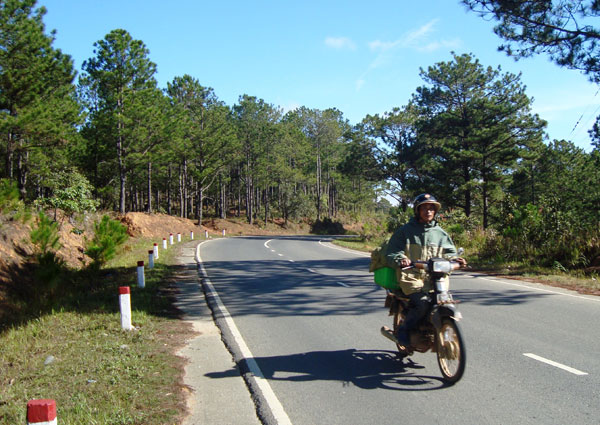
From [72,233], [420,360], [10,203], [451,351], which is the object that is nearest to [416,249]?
[451,351]

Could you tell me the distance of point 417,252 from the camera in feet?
18.2

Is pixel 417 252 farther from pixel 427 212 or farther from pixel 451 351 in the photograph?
pixel 451 351

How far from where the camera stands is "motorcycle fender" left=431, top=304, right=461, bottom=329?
16.4 ft

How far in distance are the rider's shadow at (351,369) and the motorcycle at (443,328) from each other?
10.7 inches

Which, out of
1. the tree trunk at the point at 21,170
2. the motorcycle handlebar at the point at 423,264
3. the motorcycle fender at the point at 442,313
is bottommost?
the motorcycle fender at the point at 442,313

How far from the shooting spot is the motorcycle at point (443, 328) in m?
5.00

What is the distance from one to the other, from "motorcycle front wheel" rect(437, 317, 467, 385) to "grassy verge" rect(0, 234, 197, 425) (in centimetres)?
271

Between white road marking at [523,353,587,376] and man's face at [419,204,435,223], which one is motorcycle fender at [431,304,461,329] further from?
white road marking at [523,353,587,376]

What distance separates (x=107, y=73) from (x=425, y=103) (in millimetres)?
24516

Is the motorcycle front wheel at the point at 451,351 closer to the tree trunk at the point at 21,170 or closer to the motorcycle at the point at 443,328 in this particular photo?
the motorcycle at the point at 443,328

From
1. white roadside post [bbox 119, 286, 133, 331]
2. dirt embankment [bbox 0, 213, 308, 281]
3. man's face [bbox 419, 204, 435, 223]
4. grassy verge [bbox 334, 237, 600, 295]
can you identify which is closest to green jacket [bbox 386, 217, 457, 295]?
man's face [bbox 419, 204, 435, 223]

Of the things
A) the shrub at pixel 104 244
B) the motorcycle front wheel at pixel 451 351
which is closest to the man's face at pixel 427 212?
the motorcycle front wheel at pixel 451 351

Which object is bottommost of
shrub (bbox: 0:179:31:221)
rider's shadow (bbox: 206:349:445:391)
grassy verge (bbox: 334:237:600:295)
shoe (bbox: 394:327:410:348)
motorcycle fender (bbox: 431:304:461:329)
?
rider's shadow (bbox: 206:349:445:391)

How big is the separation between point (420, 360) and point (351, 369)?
3.08 ft
